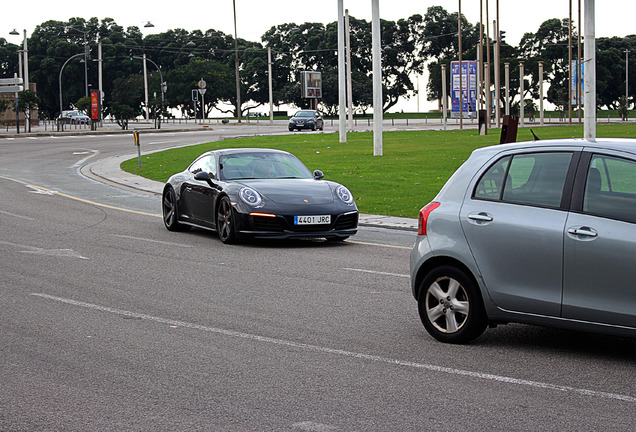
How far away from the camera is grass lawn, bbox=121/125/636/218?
63.3ft

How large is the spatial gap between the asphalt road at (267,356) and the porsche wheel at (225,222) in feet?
3.12

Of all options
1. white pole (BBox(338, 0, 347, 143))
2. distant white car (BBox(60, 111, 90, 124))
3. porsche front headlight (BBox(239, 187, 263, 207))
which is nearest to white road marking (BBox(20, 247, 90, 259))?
porsche front headlight (BBox(239, 187, 263, 207))

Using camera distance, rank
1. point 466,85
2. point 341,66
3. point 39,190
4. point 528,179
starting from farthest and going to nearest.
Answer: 1. point 466,85
2. point 341,66
3. point 39,190
4. point 528,179

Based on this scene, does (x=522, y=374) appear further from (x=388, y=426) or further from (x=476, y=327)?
(x=388, y=426)

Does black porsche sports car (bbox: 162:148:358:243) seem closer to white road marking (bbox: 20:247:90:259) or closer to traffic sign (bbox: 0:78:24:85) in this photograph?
white road marking (bbox: 20:247:90:259)

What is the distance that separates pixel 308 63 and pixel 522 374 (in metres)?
113

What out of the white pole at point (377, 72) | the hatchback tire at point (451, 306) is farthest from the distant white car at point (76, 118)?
the hatchback tire at point (451, 306)

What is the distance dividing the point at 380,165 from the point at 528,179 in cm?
2126

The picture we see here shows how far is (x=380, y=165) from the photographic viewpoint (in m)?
28.0

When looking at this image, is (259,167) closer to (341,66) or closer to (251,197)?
(251,197)

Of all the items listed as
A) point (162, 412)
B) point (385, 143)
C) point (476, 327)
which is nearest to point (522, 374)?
point (476, 327)

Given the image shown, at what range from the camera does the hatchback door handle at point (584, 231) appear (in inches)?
242

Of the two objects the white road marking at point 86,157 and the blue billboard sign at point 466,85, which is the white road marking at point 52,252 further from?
the blue billboard sign at point 466,85

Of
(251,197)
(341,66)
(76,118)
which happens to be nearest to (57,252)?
(251,197)
